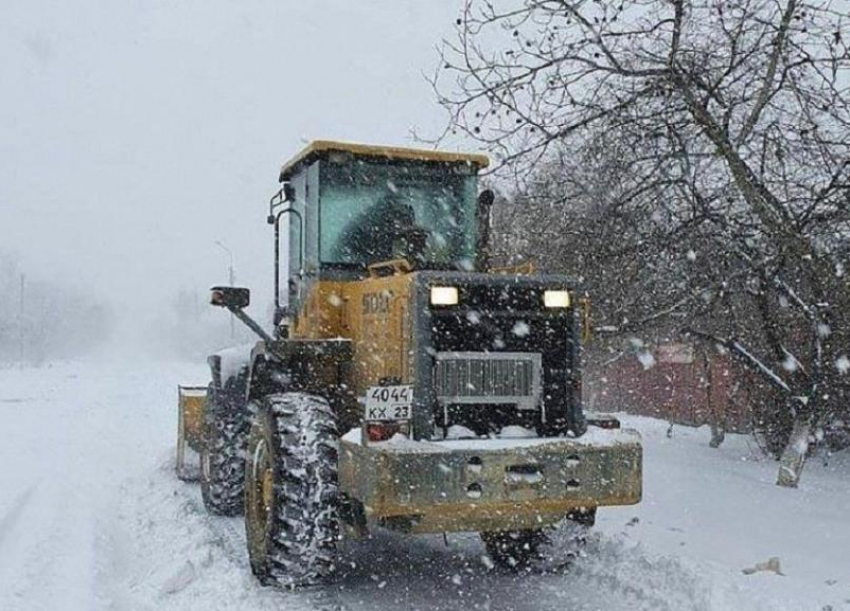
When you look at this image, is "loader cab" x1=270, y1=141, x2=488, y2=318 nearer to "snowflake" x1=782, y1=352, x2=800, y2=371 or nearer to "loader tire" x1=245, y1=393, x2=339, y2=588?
"loader tire" x1=245, y1=393, x2=339, y2=588

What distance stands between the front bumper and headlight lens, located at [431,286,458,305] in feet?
2.81

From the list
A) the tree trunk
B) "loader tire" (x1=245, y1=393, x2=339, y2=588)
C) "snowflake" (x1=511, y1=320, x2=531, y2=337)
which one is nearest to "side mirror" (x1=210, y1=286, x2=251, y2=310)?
"loader tire" (x1=245, y1=393, x2=339, y2=588)

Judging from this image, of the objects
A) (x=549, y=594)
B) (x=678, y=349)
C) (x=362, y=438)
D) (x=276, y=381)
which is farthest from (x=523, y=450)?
(x=678, y=349)

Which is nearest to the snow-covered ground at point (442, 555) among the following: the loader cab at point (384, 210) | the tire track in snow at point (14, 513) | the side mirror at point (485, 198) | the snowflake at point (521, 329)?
the tire track in snow at point (14, 513)

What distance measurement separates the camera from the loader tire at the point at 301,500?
6023 millimetres

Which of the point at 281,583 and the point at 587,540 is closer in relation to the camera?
the point at 281,583

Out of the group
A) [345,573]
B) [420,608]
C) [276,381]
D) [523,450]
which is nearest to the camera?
[523,450]

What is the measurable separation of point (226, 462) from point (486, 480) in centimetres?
381

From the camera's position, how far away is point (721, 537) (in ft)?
25.3

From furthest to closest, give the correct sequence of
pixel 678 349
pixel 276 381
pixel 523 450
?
1. pixel 678 349
2. pixel 276 381
3. pixel 523 450

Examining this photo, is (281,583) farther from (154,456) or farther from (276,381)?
(154,456)

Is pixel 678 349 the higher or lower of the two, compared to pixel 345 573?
higher

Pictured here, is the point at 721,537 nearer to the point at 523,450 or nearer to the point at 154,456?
the point at 523,450

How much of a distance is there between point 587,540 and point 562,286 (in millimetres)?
2142
